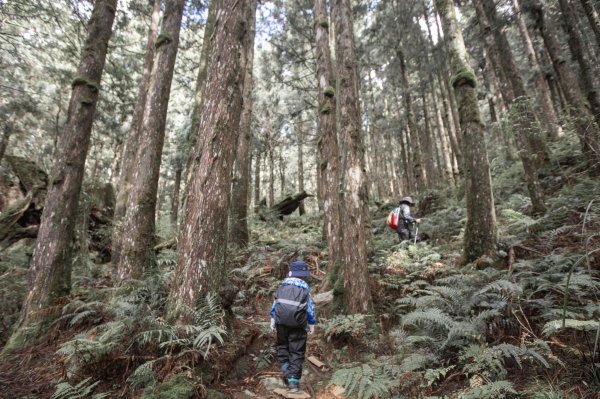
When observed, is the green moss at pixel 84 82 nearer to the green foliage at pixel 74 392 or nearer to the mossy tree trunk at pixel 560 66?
the green foliage at pixel 74 392

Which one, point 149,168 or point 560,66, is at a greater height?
point 560,66

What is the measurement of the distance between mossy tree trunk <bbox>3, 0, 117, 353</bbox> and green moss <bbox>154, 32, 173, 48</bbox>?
1.25 meters

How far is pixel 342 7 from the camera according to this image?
23.2 ft

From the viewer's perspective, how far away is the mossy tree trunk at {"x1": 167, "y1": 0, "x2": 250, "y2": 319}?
4.60 metres

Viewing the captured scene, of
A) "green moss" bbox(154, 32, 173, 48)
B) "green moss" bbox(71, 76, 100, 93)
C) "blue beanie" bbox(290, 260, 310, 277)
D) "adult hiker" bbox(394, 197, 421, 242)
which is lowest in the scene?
"blue beanie" bbox(290, 260, 310, 277)

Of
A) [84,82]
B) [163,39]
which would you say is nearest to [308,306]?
[84,82]

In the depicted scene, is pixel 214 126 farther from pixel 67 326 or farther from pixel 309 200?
pixel 309 200

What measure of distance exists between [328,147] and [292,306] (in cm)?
519

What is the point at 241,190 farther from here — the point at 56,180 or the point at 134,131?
the point at 56,180

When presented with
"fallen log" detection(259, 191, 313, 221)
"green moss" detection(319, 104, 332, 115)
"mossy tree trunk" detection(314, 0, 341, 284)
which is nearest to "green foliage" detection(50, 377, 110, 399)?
"mossy tree trunk" detection(314, 0, 341, 284)

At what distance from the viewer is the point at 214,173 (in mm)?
4891

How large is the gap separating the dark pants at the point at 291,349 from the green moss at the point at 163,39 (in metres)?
7.38

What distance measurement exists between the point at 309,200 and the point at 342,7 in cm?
3027

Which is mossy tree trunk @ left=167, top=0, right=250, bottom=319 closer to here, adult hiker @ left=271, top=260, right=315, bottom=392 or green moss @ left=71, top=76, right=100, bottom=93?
adult hiker @ left=271, top=260, right=315, bottom=392
